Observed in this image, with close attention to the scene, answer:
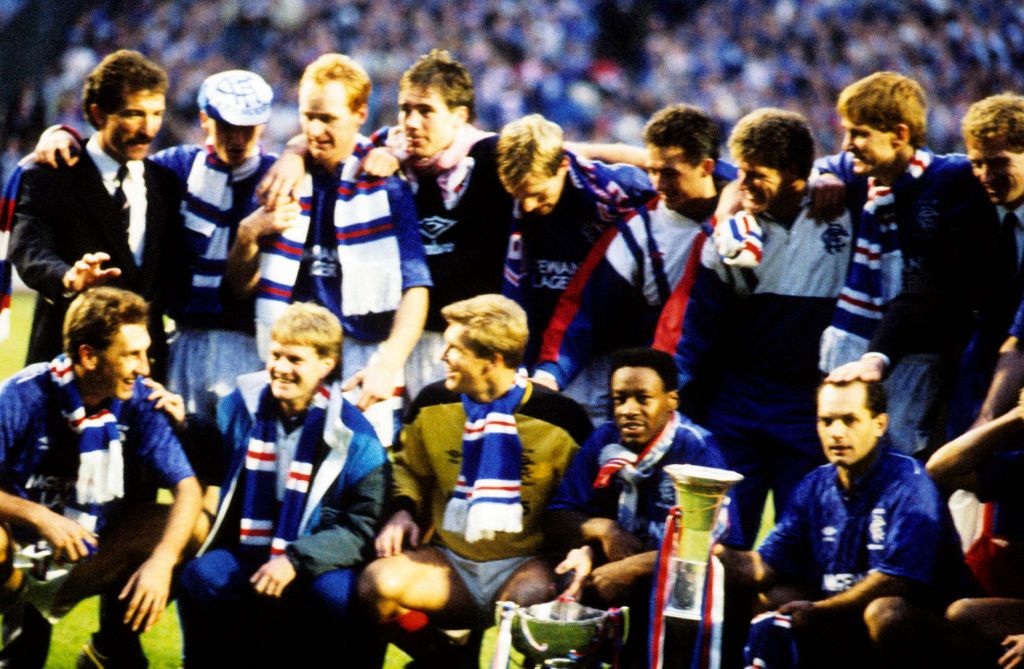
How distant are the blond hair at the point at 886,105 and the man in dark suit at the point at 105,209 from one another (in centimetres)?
227

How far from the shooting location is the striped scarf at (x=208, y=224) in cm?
499

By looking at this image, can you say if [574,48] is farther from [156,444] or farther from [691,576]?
[691,576]

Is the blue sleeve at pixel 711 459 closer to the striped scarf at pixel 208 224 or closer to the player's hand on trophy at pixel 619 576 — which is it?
the player's hand on trophy at pixel 619 576

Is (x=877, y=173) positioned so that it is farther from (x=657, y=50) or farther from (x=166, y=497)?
(x=657, y=50)

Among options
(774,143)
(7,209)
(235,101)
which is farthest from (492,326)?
(7,209)

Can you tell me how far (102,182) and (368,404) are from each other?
1.18m

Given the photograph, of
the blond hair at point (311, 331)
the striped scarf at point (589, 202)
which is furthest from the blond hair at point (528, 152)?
the blond hair at point (311, 331)

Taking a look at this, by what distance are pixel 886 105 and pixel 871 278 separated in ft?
1.75

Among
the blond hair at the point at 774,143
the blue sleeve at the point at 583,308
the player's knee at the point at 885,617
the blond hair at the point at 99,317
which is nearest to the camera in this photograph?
the player's knee at the point at 885,617

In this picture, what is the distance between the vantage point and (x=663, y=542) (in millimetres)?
3824

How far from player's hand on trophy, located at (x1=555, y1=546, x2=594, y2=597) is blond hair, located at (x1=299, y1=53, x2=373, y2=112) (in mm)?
1783

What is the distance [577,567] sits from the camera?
162 inches

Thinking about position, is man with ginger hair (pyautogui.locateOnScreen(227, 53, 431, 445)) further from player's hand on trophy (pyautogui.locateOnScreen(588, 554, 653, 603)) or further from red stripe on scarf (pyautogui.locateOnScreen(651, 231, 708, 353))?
player's hand on trophy (pyautogui.locateOnScreen(588, 554, 653, 603))

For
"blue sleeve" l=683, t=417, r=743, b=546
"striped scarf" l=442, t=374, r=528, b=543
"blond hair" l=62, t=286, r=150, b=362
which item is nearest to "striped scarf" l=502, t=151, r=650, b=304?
"striped scarf" l=442, t=374, r=528, b=543
